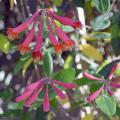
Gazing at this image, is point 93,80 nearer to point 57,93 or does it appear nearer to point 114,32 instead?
point 57,93

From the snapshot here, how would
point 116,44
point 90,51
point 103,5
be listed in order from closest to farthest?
point 103,5, point 116,44, point 90,51

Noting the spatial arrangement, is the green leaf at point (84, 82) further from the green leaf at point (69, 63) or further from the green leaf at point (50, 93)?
the green leaf at point (69, 63)

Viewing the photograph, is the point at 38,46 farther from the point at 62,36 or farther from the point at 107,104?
the point at 107,104

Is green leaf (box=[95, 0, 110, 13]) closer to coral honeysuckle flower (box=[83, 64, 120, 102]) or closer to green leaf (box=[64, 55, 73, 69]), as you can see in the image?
coral honeysuckle flower (box=[83, 64, 120, 102])

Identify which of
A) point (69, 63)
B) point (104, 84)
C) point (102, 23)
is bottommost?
point (69, 63)

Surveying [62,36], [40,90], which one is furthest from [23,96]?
[62,36]

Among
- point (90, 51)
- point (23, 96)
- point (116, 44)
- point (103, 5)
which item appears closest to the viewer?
point (23, 96)

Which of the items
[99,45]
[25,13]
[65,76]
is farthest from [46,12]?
[99,45]

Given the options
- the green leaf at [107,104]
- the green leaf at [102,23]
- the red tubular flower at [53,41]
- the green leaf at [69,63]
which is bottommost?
the green leaf at [69,63]

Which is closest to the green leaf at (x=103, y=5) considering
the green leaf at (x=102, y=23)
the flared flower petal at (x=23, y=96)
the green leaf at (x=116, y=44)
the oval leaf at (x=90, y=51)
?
the green leaf at (x=102, y=23)
